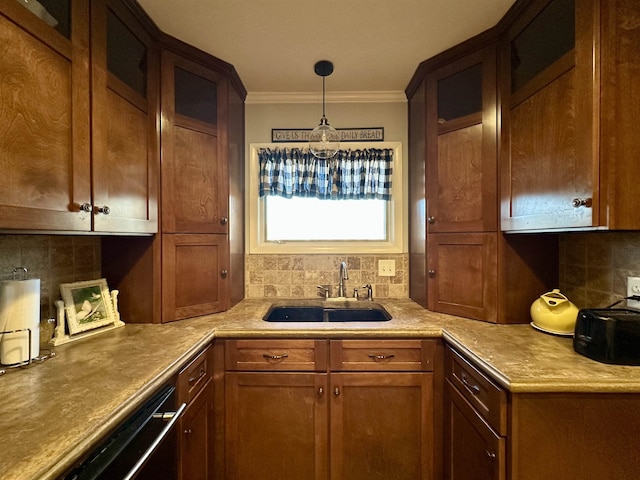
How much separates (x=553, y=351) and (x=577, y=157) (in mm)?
749

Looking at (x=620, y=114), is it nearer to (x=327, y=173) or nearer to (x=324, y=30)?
(x=324, y=30)

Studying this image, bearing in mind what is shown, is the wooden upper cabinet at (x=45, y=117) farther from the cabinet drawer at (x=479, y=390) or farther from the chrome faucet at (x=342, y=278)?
the cabinet drawer at (x=479, y=390)

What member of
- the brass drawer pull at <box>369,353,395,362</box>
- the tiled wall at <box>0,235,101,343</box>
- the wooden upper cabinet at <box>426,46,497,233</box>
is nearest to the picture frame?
the tiled wall at <box>0,235,101,343</box>

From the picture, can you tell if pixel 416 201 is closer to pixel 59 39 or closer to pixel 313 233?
pixel 313 233

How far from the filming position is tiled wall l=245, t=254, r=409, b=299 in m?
2.27

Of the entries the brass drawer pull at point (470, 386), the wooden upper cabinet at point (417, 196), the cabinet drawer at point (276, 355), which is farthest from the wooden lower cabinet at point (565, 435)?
the wooden upper cabinet at point (417, 196)

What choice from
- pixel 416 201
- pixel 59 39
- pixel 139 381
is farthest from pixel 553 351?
pixel 59 39

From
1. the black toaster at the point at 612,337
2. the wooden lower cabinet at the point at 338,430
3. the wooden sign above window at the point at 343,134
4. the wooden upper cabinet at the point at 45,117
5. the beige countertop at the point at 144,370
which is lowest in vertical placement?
the wooden lower cabinet at the point at 338,430

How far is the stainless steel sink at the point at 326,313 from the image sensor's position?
2.07m

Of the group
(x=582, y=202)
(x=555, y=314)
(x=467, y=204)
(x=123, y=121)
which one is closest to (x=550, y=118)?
(x=582, y=202)

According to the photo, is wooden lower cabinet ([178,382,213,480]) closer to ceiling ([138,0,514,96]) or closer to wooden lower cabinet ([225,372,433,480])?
wooden lower cabinet ([225,372,433,480])

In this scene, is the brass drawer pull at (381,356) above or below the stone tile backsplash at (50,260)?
below

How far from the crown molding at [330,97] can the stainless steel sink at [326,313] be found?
4.75 feet

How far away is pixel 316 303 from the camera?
2.16m
